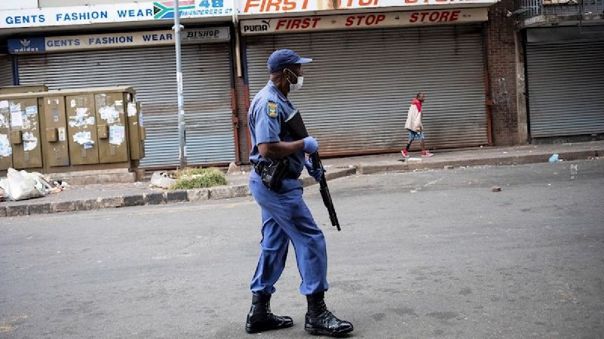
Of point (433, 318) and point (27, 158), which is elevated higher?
point (27, 158)

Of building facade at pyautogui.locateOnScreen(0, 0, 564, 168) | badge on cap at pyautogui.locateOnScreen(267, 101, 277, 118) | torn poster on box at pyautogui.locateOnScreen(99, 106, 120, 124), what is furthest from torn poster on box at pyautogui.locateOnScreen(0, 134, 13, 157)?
badge on cap at pyautogui.locateOnScreen(267, 101, 277, 118)

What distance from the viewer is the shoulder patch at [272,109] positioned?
421 centimetres

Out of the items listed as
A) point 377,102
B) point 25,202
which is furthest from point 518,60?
point 25,202

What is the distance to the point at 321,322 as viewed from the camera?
4301 mm

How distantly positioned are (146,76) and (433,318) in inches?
576

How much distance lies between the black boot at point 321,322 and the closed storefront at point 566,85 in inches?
625

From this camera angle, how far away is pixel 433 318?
180 inches

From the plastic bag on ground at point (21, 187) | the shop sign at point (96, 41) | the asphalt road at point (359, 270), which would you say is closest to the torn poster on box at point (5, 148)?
the plastic bag on ground at point (21, 187)

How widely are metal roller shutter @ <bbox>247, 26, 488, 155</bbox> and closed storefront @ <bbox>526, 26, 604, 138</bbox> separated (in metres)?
1.43

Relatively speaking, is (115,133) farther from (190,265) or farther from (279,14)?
(190,265)

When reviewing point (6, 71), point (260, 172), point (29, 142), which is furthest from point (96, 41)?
point (260, 172)

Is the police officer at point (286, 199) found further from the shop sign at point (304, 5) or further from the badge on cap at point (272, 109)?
the shop sign at point (304, 5)

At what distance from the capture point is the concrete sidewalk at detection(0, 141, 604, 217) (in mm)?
11930

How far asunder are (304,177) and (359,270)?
736cm
